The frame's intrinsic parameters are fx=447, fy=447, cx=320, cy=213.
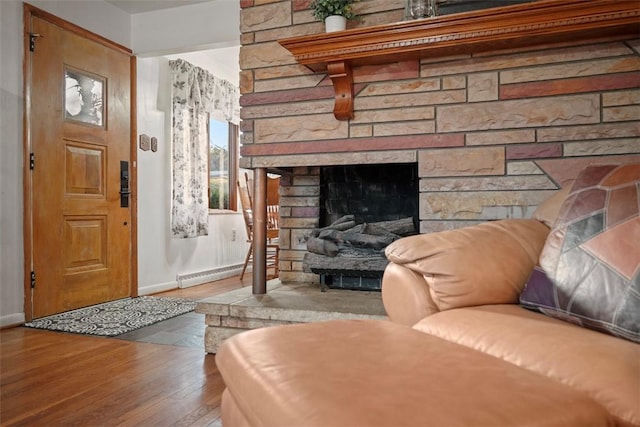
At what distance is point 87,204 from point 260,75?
1877 millimetres

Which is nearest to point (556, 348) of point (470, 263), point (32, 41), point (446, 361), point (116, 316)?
point (446, 361)

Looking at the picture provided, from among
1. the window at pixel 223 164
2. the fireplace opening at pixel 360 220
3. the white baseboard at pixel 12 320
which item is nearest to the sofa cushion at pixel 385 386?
the fireplace opening at pixel 360 220

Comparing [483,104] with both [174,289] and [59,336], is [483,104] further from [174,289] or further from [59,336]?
[174,289]

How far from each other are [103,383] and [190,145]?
2961 millimetres

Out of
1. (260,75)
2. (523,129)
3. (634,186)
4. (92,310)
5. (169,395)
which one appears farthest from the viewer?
(92,310)

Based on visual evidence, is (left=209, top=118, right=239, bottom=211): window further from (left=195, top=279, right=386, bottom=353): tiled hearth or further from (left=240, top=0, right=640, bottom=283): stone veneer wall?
(left=195, top=279, right=386, bottom=353): tiled hearth

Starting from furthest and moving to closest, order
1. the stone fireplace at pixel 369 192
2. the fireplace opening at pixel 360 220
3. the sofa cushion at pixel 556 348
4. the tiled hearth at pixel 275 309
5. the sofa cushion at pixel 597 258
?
the stone fireplace at pixel 369 192, the fireplace opening at pixel 360 220, the tiled hearth at pixel 275 309, the sofa cushion at pixel 597 258, the sofa cushion at pixel 556 348

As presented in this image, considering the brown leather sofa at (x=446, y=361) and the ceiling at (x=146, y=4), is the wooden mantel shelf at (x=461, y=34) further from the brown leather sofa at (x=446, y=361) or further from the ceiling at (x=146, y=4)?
the ceiling at (x=146, y=4)

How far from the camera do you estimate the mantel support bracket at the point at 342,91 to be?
7.13ft

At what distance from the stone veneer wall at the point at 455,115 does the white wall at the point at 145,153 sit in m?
1.47

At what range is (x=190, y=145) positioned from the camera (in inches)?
174

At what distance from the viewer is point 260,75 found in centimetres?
244

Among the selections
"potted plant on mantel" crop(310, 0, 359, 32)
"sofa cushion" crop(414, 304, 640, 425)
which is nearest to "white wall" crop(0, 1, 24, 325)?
"potted plant on mantel" crop(310, 0, 359, 32)

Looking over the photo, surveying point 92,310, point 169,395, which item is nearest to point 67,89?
point 92,310
